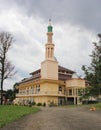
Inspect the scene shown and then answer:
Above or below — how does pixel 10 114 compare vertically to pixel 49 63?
below

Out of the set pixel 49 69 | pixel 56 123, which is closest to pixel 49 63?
pixel 49 69

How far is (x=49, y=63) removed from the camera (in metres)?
68.4

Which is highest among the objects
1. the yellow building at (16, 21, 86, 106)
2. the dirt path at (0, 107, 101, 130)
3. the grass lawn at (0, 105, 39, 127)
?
the yellow building at (16, 21, 86, 106)

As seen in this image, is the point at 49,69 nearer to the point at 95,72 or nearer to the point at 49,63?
the point at 49,63

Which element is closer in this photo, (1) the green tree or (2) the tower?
(1) the green tree

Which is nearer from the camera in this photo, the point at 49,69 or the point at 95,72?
the point at 95,72

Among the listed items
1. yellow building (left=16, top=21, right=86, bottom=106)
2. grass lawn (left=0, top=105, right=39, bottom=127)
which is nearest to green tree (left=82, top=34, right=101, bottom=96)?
grass lawn (left=0, top=105, right=39, bottom=127)

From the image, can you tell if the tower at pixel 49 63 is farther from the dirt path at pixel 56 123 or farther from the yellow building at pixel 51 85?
the dirt path at pixel 56 123

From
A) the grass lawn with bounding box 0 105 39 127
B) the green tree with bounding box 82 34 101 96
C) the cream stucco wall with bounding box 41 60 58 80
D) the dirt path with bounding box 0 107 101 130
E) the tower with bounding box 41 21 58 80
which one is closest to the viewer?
the dirt path with bounding box 0 107 101 130

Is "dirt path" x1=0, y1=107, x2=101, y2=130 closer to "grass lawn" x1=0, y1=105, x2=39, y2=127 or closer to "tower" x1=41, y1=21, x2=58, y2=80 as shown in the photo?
"grass lawn" x1=0, y1=105, x2=39, y2=127

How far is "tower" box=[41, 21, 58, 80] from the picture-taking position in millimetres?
68125

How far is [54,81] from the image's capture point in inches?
2638

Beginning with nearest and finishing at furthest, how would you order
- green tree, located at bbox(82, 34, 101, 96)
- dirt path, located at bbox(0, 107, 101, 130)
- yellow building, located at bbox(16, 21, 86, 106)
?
dirt path, located at bbox(0, 107, 101, 130) → green tree, located at bbox(82, 34, 101, 96) → yellow building, located at bbox(16, 21, 86, 106)

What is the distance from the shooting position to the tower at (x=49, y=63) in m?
68.1
